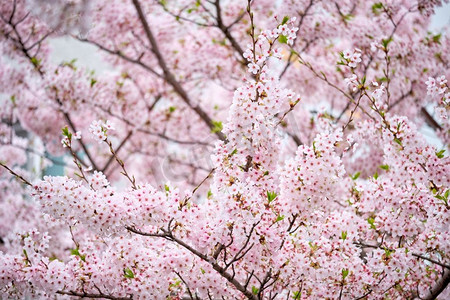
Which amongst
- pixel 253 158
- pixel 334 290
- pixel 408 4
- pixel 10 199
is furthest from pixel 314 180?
pixel 10 199

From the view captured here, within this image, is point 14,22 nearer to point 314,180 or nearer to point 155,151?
point 155,151

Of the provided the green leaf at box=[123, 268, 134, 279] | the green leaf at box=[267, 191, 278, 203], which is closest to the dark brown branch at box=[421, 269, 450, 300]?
the green leaf at box=[267, 191, 278, 203]

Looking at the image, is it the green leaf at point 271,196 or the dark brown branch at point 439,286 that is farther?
the dark brown branch at point 439,286

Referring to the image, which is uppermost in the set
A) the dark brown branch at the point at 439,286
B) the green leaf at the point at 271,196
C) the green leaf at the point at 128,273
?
the green leaf at the point at 128,273

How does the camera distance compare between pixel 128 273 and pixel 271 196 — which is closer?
pixel 271 196

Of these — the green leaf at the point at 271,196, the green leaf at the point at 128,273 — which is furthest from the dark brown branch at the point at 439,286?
the green leaf at the point at 128,273

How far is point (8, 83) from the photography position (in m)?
5.17

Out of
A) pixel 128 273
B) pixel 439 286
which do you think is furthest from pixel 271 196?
pixel 439 286

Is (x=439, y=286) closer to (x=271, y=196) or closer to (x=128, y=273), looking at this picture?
(x=271, y=196)

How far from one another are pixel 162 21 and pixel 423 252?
13.8ft

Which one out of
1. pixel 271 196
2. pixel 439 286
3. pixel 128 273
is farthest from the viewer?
pixel 439 286

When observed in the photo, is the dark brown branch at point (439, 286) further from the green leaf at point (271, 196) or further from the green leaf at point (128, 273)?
the green leaf at point (128, 273)

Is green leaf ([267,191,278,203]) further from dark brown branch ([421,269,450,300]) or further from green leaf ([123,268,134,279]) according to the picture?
dark brown branch ([421,269,450,300])

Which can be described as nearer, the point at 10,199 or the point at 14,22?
the point at 14,22
